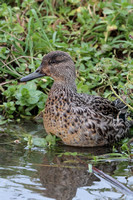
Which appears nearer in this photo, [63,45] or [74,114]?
[74,114]

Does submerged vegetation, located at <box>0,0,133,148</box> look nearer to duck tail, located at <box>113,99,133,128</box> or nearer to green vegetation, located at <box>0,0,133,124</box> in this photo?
green vegetation, located at <box>0,0,133,124</box>

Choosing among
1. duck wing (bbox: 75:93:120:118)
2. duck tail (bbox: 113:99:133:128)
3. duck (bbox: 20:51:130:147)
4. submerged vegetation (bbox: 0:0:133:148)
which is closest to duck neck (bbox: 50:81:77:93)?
duck (bbox: 20:51:130:147)

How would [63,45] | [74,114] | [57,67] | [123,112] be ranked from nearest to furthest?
1. [74,114]
2. [57,67]
3. [123,112]
4. [63,45]

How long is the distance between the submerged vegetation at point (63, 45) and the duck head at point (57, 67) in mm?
450

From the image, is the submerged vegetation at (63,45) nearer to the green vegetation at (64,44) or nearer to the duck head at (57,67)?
the green vegetation at (64,44)

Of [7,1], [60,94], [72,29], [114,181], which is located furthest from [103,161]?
[7,1]

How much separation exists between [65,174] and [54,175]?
114mm

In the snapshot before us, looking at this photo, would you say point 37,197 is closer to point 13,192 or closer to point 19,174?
point 13,192

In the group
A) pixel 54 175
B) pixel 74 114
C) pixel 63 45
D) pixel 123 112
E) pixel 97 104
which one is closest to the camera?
pixel 54 175

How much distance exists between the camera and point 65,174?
4.21m

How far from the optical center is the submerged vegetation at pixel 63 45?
606cm

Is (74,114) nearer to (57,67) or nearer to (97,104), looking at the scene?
(97,104)

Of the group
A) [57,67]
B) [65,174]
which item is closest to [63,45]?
[57,67]

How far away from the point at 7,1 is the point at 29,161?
13.9 ft
